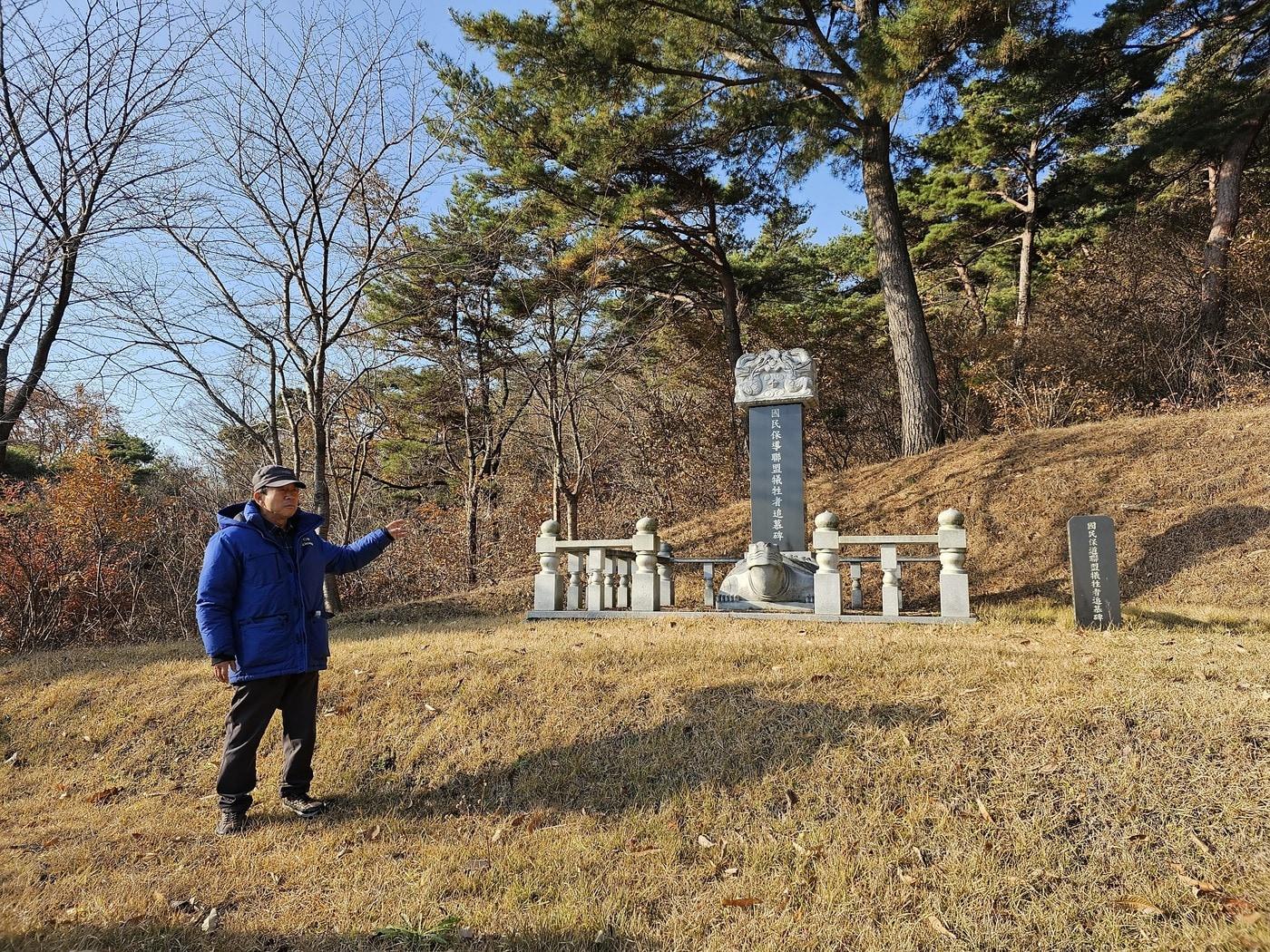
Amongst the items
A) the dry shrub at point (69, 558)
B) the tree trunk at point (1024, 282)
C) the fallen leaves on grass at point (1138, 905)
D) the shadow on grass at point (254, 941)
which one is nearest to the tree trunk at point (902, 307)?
the tree trunk at point (1024, 282)

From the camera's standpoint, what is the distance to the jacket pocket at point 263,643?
142 inches

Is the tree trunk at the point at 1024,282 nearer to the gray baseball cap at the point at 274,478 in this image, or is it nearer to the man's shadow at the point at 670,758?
the man's shadow at the point at 670,758

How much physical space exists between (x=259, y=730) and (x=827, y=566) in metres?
4.78

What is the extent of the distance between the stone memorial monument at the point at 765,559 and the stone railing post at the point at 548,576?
10 millimetres

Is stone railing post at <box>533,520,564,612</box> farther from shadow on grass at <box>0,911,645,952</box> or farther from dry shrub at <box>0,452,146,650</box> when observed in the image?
dry shrub at <box>0,452,146,650</box>

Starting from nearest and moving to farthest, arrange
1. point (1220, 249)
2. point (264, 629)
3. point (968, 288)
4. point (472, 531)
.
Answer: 1. point (264, 629)
2. point (1220, 249)
3. point (472, 531)
4. point (968, 288)

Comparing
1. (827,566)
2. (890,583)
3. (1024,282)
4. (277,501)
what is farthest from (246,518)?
(1024,282)

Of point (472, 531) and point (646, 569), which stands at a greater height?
point (472, 531)

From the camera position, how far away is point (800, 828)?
327 centimetres

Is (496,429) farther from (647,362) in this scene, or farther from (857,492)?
(857,492)

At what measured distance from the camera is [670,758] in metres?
3.96

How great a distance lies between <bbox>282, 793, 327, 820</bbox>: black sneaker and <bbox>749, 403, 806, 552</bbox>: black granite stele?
5286mm

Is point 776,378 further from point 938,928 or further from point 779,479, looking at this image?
point 938,928

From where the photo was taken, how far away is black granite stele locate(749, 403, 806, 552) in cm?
Result: 798
